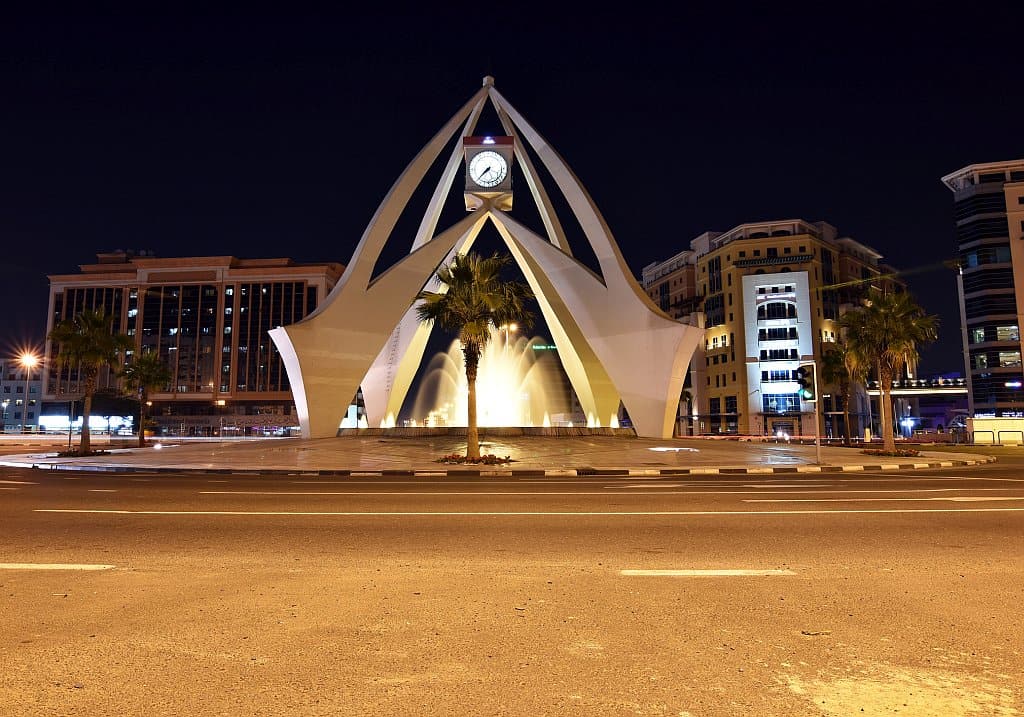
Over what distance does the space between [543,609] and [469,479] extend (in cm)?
1210

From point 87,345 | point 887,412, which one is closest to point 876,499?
point 887,412

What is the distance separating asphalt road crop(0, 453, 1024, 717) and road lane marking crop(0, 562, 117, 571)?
46 millimetres

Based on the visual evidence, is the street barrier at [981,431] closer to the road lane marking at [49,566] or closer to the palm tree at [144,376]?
the road lane marking at [49,566]

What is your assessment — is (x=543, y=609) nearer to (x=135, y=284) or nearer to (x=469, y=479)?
(x=469, y=479)

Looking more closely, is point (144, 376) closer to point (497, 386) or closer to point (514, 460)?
point (497, 386)

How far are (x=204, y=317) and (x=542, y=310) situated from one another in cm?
7922

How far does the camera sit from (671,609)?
14.5 ft

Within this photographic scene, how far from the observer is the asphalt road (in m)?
3.08

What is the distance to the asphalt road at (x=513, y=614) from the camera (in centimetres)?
308

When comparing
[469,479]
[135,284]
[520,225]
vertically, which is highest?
[135,284]

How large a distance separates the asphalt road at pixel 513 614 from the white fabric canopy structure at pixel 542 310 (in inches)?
1004

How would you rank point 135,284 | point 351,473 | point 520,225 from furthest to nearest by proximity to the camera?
point 135,284
point 520,225
point 351,473

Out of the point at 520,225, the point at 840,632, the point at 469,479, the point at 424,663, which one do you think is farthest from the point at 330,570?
the point at 520,225

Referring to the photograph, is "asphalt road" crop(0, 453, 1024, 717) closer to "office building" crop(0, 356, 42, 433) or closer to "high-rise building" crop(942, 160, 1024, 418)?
"high-rise building" crop(942, 160, 1024, 418)
